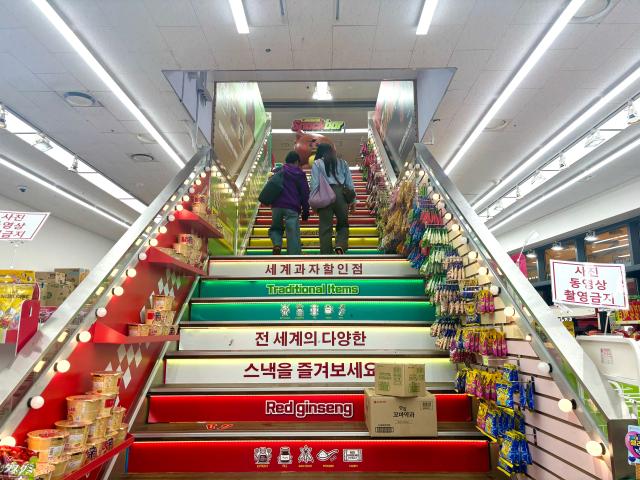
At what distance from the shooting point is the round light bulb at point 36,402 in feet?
5.90

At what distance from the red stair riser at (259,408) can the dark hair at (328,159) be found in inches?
122

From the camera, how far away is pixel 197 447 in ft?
7.70

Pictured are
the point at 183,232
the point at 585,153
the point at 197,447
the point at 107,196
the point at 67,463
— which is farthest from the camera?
the point at 107,196

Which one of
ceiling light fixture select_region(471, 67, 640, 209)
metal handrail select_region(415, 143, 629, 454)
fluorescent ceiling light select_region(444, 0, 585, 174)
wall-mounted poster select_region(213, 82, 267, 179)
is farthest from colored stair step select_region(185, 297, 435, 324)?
ceiling light fixture select_region(471, 67, 640, 209)

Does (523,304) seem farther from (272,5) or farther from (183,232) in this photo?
(272,5)

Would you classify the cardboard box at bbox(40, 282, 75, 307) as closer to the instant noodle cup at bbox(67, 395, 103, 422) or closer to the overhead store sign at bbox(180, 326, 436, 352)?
the overhead store sign at bbox(180, 326, 436, 352)

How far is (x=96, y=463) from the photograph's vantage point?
1.87 meters

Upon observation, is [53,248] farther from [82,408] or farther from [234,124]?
[82,408]

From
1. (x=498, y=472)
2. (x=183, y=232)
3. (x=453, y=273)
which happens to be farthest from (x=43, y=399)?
(x=453, y=273)

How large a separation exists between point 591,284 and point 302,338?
71.4 inches

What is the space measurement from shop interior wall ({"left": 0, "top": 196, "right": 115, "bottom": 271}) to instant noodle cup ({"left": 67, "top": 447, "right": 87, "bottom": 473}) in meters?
9.44

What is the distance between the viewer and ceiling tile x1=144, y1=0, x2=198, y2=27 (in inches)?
151

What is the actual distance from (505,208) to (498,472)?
34.1ft

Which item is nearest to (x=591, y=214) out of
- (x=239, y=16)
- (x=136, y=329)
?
(x=239, y=16)
